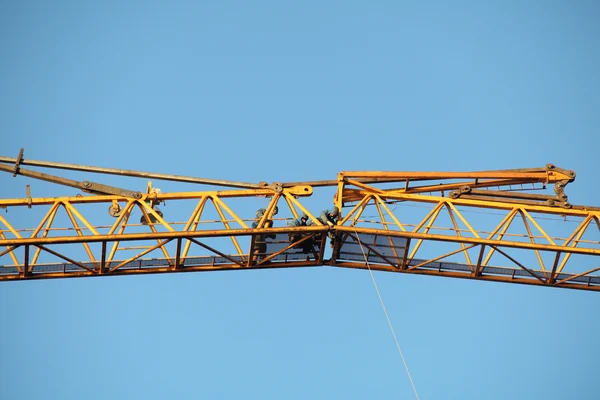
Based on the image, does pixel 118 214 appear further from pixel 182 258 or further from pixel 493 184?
Result: pixel 493 184

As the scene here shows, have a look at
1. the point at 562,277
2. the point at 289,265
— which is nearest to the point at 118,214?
the point at 289,265

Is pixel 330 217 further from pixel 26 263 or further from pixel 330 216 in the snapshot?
pixel 26 263

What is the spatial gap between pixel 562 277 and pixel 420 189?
21.3 ft

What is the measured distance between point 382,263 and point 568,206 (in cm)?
766

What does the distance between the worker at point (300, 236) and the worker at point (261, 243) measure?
2.47ft

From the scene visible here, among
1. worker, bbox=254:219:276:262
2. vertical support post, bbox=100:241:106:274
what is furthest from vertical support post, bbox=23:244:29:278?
worker, bbox=254:219:276:262

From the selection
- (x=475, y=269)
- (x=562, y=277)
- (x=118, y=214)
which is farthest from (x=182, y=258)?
(x=562, y=277)

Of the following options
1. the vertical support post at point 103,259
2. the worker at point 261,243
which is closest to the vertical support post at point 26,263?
the vertical support post at point 103,259

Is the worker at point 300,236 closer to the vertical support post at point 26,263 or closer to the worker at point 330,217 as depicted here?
the worker at point 330,217

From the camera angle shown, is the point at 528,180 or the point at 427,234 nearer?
the point at 427,234

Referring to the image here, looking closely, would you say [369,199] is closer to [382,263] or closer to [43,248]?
[382,263]

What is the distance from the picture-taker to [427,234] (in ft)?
168

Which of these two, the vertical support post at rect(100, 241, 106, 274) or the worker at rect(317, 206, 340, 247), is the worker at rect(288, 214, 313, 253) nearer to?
the worker at rect(317, 206, 340, 247)

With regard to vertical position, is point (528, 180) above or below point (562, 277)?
above
